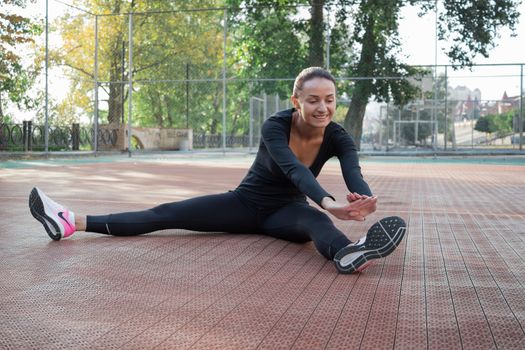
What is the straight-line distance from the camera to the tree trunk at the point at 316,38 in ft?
57.1

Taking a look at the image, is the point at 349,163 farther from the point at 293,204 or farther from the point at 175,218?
the point at 175,218

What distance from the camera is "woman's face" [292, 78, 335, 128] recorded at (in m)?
2.97

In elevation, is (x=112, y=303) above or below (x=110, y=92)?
below

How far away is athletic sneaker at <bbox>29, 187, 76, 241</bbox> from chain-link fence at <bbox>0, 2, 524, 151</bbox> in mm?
11920

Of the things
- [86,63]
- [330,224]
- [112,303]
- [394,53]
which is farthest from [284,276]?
[86,63]

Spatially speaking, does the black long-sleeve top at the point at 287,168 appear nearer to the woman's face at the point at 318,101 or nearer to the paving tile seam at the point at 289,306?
the woman's face at the point at 318,101

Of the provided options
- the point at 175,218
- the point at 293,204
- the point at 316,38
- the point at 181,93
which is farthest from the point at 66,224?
the point at 181,93

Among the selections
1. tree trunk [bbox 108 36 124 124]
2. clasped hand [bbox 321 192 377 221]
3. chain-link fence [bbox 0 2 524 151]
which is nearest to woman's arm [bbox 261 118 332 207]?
clasped hand [bbox 321 192 377 221]

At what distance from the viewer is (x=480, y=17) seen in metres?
17.8

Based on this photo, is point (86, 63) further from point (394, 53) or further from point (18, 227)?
point (18, 227)

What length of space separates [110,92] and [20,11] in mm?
4025

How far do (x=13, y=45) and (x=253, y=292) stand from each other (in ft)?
46.6

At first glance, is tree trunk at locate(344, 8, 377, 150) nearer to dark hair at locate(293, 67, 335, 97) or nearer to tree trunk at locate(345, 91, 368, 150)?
tree trunk at locate(345, 91, 368, 150)

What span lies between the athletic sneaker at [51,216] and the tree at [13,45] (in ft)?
39.8
